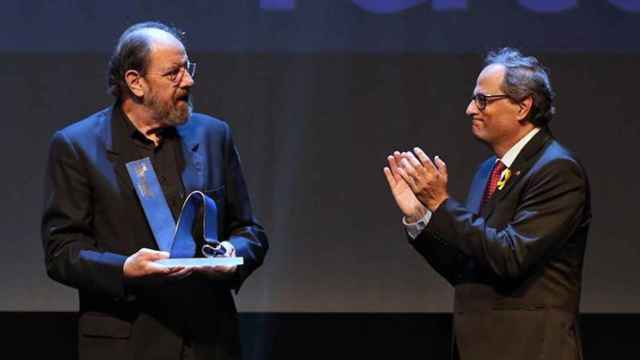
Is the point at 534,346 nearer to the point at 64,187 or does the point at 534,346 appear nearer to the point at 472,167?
the point at 64,187

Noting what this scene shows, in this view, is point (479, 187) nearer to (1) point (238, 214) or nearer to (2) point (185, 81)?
(1) point (238, 214)

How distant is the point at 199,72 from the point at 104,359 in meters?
2.01

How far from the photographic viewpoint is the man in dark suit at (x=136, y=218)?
8.66 ft

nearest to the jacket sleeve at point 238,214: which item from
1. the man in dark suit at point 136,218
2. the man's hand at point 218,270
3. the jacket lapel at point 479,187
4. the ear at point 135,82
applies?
the man in dark suit at point 136,218

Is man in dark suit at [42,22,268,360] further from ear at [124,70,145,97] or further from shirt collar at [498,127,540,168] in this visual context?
shirt collar at [498,127,540,168]

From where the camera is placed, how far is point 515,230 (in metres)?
2.69

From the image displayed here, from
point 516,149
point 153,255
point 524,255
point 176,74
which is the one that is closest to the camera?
point 153,255

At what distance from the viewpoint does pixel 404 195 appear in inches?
109

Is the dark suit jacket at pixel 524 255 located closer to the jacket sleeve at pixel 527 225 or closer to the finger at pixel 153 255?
the jacket sleeve at pixel 527 225

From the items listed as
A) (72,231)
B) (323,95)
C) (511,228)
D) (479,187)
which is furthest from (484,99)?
(323,95)

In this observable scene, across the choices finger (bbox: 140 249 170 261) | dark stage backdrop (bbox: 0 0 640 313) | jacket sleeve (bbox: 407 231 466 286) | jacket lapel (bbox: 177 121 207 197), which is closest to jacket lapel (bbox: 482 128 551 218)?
jacket sleeve (bbox: 407 231 466 286)

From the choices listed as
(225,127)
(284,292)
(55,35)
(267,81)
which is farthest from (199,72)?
(225,127)

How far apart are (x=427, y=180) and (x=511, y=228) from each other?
0.76ft

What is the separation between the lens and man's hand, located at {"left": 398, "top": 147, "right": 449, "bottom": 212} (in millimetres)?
2717
